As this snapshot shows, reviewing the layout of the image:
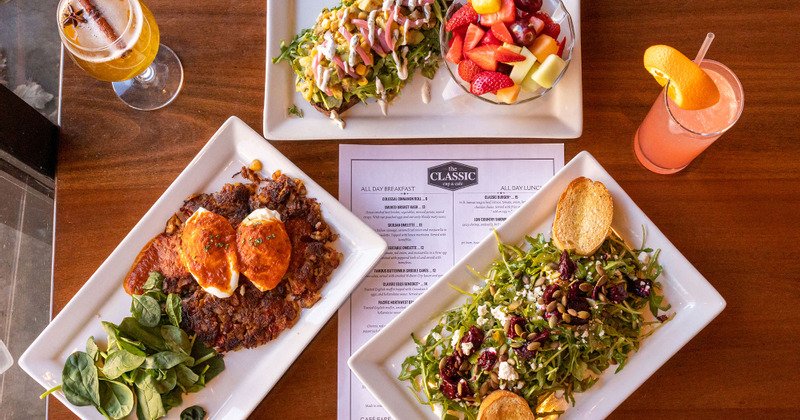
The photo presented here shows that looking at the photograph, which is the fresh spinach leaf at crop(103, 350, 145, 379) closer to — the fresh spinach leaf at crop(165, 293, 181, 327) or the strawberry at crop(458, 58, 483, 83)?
the fresh spinach leaf at crop(165, 293, 181, 327)

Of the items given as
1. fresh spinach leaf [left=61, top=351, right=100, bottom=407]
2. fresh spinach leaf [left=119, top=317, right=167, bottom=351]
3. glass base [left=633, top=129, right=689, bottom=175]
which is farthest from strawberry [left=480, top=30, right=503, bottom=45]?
fresh spinach leaf [left=61, top=351, right=100, bottom=407]

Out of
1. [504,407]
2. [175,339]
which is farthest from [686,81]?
[175,339]

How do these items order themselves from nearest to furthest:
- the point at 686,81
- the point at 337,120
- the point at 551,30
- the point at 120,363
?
the point at 686,81 < the point at 120,363 < the point at 551,30 < the point at 337,120

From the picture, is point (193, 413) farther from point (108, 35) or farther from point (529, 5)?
point (529, 5)

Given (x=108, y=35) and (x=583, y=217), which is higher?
(x=108, y=35)

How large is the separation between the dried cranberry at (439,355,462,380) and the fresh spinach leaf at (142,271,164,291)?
99 centimetres

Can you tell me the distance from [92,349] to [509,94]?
163 cm

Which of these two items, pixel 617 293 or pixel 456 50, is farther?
pixel 456 50

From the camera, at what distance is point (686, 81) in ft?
5.66

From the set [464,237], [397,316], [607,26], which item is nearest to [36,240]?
[397,316]

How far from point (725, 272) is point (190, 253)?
6.09 ft

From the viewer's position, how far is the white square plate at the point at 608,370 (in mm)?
1862

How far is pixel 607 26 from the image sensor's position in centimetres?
213

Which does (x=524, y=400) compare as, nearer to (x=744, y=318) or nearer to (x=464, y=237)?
(x=464, y=237)
